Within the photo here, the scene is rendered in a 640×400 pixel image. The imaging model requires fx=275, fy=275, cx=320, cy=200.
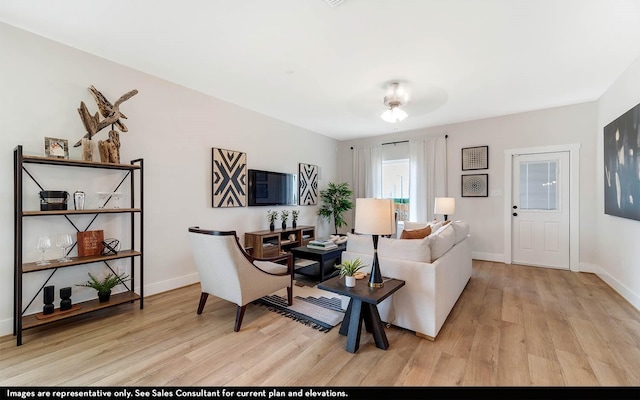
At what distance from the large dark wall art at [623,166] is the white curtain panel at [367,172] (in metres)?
3.53

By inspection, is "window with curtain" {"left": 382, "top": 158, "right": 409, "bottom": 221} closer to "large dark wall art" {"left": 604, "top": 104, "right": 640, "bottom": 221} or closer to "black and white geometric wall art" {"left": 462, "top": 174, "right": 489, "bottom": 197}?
"black and white geometric wall art" {"left": 462, "top": 174, "right": 489, "bottom": 197}

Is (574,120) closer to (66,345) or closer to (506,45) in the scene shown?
(506,45)

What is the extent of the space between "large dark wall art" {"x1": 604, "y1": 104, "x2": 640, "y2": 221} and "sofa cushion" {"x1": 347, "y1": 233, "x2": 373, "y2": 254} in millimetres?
2733

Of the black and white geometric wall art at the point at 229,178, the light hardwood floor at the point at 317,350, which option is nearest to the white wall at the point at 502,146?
the light hardwood floor at the point at 317,350

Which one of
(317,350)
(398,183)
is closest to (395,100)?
(398,183)

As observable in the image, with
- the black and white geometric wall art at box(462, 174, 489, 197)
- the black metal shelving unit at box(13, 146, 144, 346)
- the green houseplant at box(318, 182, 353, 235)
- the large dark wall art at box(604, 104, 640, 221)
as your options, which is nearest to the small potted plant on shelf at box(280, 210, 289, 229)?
the green houseplant at box(318, 182, 353, 235)

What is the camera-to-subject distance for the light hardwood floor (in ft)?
5.80

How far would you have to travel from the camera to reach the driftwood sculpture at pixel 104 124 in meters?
2.59

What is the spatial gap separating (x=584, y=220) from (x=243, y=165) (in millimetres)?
5339

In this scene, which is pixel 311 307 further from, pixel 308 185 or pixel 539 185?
pixel 539 185

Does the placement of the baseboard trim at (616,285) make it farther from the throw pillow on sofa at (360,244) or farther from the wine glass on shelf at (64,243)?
the wine glass on shelf at (64,243)

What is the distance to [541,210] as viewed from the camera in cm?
456

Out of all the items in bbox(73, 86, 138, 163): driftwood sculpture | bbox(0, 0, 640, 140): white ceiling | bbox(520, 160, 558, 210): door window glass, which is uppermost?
bbox(0, 0, 640, 140): white ceiling
